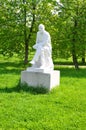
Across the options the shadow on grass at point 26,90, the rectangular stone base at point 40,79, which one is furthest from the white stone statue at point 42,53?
the shadow on grass at point 26,90

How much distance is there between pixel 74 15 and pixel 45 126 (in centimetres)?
1504

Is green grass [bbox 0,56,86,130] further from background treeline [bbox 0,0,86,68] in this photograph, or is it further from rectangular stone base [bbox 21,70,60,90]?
background treeline [bbox 0,0,86,68]

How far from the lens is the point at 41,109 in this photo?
8133 mm

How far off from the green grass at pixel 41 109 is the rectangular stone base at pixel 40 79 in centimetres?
22

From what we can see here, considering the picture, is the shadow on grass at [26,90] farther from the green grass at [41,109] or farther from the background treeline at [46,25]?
the background treeline at [46,25]

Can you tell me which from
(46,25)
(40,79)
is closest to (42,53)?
(40,79)

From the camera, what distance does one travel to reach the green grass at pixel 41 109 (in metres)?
6.84

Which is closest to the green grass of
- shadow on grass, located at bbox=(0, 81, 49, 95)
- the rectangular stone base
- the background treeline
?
shadow on grass, located at bbox=(0, 81, 49, 95)

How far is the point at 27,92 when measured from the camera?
1045 centimetres

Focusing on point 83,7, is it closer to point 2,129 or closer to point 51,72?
point 51,72

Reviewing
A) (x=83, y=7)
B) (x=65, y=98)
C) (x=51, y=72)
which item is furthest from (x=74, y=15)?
(x=65, y=98)

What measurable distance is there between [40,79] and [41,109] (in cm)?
282

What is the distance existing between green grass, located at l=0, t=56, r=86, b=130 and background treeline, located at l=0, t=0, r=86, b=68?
33.1 feet

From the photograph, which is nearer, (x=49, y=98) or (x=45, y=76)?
(x=49, y=98)
